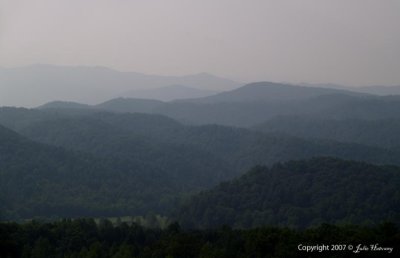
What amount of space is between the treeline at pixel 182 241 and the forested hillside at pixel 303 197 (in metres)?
20.1

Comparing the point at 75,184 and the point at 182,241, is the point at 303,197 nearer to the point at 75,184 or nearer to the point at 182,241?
the point at 75,184

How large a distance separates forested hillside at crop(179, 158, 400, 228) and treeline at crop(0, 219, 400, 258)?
2010 cm

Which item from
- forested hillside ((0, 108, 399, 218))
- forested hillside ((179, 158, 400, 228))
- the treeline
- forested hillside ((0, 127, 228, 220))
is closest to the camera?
the treeline

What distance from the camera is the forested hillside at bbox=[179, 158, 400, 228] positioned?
155 ft

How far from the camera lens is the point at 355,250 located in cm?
1788

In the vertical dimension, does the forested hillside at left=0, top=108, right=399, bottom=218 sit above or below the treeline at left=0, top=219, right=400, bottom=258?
below

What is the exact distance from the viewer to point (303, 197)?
52500mm

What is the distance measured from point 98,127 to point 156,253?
76.1 metres

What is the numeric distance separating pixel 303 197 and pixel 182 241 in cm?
3000

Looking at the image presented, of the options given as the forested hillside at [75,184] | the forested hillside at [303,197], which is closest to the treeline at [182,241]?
the forested hillside at [303,197]

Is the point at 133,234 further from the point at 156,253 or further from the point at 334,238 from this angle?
the point at 334,238

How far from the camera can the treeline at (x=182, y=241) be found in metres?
19.9

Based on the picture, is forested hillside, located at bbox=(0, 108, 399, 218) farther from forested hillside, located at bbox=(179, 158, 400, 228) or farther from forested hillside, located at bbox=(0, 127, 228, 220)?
forested hillside, located at bbox=(179, 158, 400, 228)

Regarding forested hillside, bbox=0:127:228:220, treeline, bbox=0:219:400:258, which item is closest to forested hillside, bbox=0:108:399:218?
forested hillside, bbox=0:127:228:220
